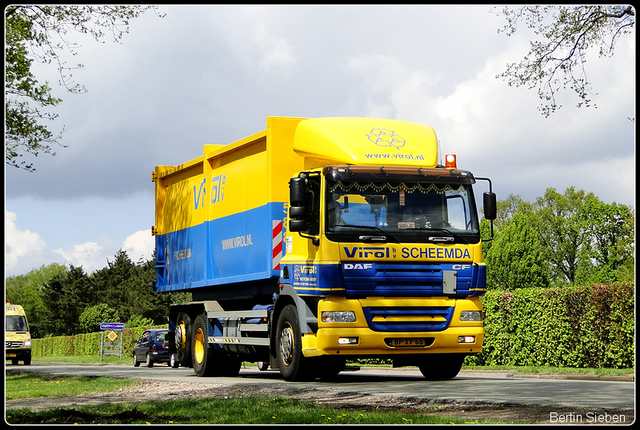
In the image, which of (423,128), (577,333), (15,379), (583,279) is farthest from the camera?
(583,279)

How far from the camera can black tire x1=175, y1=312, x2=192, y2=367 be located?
65.2 ft

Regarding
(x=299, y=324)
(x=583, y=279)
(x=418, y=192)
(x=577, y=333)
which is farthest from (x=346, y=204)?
(x=583, y=279)

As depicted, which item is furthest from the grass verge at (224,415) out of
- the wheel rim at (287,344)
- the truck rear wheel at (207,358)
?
the truck rear wheel at (207,358)

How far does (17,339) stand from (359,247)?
30207 mm

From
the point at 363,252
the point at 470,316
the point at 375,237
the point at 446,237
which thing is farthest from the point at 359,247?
the point at 470,316

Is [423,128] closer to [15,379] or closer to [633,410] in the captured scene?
[633,410]

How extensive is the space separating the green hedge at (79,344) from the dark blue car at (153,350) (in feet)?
40.8

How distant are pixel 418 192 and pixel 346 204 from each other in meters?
1.19

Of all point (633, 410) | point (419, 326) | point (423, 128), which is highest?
point (423, 128)

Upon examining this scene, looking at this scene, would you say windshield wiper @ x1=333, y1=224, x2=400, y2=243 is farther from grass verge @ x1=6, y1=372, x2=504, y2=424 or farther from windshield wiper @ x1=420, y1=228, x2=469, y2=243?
grass verge @ x1=6, y1=372, x2=504, y2=424

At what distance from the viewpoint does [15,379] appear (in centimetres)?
2047

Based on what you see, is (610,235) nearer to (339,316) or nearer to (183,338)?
(183,338)

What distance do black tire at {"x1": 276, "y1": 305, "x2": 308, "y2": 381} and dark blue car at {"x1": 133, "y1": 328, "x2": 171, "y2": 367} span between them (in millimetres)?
21178

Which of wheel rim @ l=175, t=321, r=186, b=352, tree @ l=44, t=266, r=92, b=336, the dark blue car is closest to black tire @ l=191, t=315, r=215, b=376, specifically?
wheel rim @ l=175, t=321, r=186, b=352
